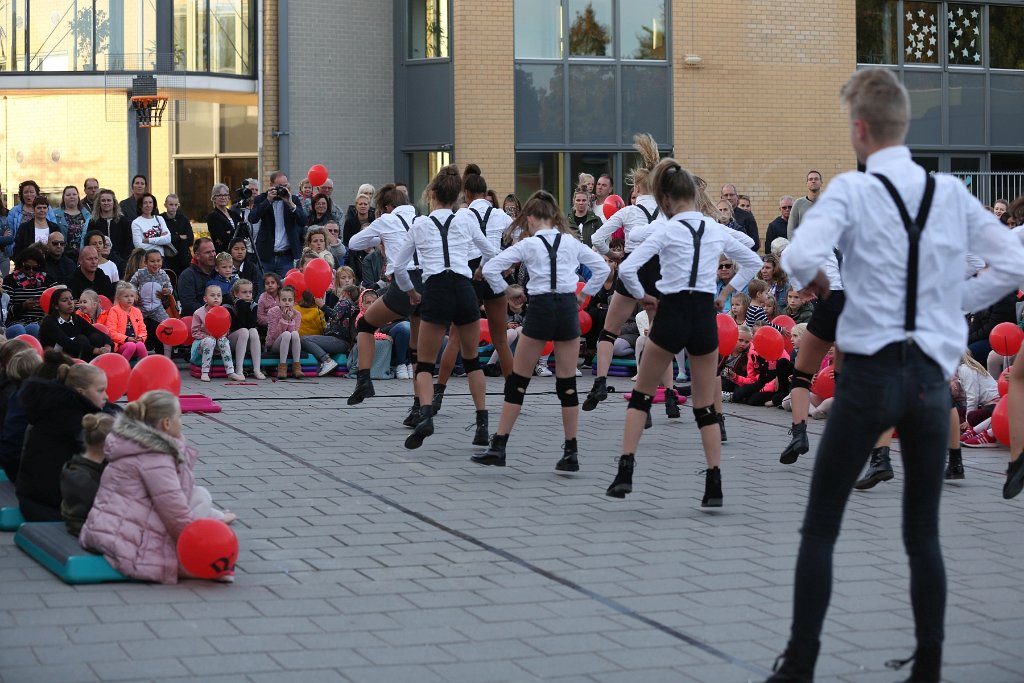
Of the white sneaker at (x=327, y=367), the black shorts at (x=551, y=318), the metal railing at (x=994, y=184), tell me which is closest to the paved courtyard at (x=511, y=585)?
the black shorts at (x=551, y=318)

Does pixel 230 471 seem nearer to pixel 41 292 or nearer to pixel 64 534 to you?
pixel 64 534

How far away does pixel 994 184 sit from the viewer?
27.5 metres

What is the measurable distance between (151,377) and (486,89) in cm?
1685

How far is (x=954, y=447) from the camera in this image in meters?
9.70

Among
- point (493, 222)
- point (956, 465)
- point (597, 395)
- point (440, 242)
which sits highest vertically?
point (493, 222)

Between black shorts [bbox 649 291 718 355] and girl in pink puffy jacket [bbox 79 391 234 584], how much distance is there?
2946 mm

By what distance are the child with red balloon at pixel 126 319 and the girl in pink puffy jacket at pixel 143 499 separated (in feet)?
26.2

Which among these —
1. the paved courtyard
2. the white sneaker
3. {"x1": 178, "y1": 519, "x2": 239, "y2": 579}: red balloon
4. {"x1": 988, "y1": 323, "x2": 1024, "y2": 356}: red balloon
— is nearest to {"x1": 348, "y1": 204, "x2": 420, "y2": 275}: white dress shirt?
the paved courtyard

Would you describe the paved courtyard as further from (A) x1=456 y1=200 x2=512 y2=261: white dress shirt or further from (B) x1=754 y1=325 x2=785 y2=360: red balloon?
(B) x1=754 y1=325 x2=785 y2=360: red balloon

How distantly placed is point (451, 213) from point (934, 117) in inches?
756

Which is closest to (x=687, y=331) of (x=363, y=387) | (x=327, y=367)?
(x=363, y=387)

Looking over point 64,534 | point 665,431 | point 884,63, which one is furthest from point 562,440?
point 884,63

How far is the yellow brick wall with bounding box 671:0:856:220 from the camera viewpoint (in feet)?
84.1

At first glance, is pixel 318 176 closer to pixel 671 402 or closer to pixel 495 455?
pixel 671 402
